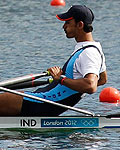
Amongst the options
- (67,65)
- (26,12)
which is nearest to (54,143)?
(67,65)

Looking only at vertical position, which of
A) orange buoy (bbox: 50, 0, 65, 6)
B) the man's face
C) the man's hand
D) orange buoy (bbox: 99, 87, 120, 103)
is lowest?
the man's hand

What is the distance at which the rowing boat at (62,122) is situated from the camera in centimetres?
1036

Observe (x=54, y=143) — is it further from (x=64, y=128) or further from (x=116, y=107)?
(x=116, y=107)

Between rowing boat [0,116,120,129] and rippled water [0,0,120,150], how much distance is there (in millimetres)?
171

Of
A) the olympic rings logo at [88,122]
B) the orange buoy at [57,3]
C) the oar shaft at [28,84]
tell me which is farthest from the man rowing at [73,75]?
the orange buoy at [57,3]

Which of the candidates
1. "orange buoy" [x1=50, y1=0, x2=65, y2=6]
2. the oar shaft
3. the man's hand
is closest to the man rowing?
the man's hand

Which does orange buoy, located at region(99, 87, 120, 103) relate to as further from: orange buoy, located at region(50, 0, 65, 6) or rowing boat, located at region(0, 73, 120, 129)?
orange buoy, located at region(50, 0, 65, 6)

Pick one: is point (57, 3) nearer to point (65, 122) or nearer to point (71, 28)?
point (65, 122)

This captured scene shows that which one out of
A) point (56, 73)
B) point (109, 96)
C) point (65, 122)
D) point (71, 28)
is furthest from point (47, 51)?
point (56, 73)

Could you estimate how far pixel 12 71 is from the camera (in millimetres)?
17641

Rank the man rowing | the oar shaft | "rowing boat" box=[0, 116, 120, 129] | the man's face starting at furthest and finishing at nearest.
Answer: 1. the oar shaft
2. "rowing boat" box=[0, 116, 120, 129]
3. the man's face
4. the man rowing

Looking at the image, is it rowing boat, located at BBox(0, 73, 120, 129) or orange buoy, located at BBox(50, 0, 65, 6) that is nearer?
rowing boat, located at BBox(0, 73, 120, 129)

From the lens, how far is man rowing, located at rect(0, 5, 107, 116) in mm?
9711

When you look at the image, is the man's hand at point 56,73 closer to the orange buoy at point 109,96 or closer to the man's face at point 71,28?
the man's face at point 71,28
